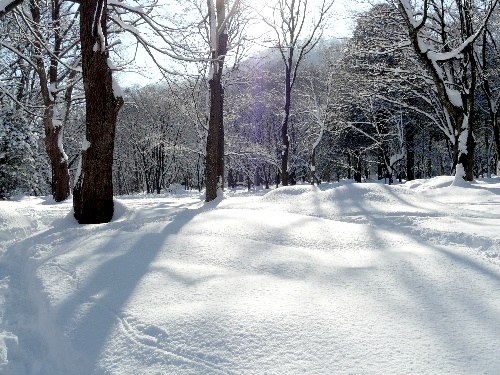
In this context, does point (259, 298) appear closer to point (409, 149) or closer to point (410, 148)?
point (409, 149)

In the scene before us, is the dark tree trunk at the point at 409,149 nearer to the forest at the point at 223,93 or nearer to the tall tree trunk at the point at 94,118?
the forest at the point at 223,93

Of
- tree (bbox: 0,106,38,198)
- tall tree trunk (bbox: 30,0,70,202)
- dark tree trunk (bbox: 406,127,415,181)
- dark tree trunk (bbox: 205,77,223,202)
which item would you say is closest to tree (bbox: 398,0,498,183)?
dark tree trunk (bbox: 205,77,223,202)

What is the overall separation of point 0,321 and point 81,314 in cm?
97

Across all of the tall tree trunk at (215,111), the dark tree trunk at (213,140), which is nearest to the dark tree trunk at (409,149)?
the tall tree trunk at (215,111)

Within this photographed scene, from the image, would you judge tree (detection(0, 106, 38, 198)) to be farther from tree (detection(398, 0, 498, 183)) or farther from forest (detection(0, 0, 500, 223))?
tree (detection(398, 0, 498, 183))

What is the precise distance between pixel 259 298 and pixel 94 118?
16.0 ft

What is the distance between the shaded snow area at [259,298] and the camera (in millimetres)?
1932

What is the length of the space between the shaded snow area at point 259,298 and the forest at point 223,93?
2.92m

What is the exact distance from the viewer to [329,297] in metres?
2.50

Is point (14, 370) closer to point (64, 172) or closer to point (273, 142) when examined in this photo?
point (64, 172)

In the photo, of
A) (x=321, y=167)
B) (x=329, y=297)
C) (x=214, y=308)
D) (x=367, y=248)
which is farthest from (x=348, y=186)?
(x=321, y=167)

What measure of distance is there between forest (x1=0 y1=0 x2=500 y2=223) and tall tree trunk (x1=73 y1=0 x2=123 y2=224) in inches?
0.7

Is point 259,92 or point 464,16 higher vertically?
point 259,92

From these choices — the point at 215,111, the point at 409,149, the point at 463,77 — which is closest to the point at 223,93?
the point at 215,111
